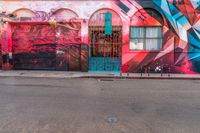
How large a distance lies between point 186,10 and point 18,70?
12.6 metres

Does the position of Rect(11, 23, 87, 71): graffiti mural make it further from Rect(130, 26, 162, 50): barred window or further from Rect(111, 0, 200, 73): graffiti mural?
Rect(130, 26, 162, 50): barred window

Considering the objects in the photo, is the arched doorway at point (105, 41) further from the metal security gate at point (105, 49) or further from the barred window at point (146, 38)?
the barred window at point (146, 38)

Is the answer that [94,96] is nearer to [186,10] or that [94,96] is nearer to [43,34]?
[43,34]

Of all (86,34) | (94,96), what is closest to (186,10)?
Result: (86,34)

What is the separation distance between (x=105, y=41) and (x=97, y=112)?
11482mm

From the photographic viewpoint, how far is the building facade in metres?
18.0

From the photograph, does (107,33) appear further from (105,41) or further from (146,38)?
(146,38)

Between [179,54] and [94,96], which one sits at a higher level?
[179,54]

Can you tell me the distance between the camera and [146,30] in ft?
60.2

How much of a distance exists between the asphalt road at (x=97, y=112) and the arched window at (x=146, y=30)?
26.5 feet

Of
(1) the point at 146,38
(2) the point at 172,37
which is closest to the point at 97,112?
(1) the point at 146,38

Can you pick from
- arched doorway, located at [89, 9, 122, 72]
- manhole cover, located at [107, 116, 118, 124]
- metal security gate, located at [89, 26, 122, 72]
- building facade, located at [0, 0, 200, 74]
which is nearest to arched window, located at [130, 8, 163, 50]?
building facade, located at [0, 0, 200, 74]

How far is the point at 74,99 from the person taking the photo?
9.20m

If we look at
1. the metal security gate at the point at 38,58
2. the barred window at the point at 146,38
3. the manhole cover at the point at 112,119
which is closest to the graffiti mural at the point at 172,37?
the barred window at the point at 146,38
